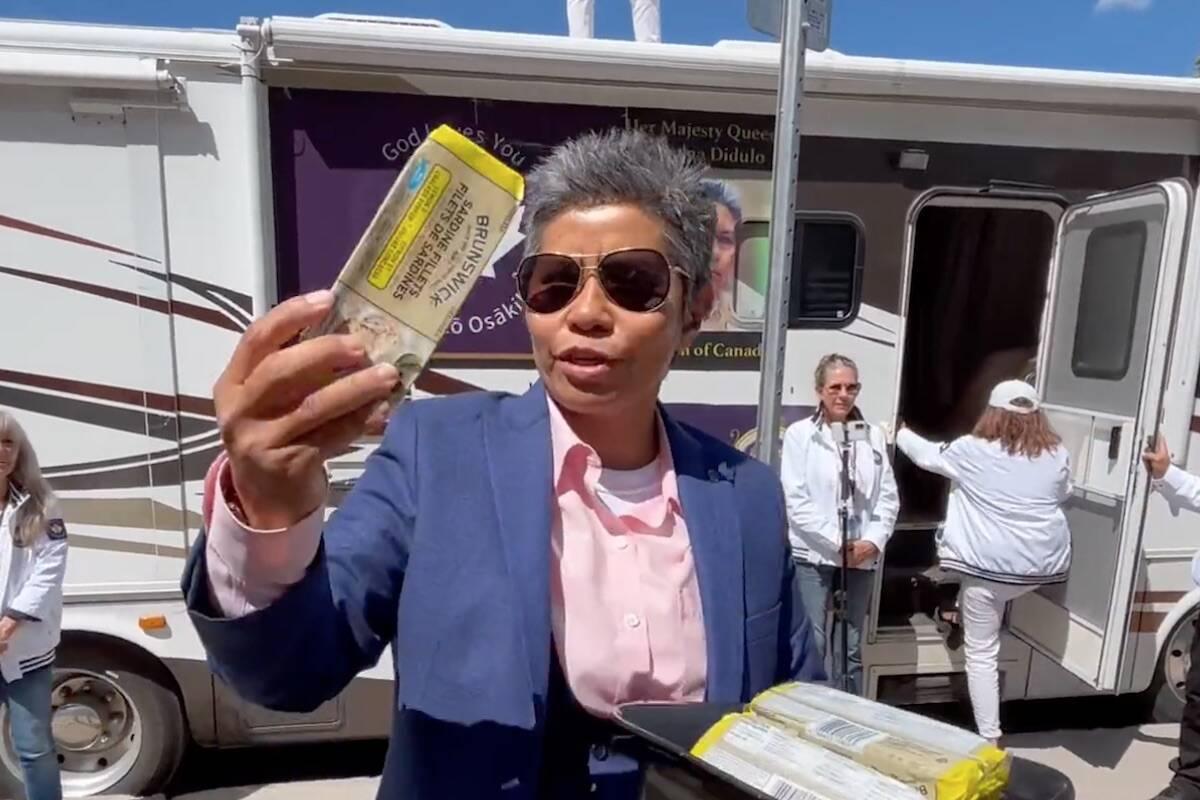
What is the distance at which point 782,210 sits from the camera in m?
2.48

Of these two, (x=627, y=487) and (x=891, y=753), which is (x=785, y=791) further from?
(x=627, y=487)

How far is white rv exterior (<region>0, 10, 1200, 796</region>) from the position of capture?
3084 millimetres

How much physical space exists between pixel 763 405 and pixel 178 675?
98.8 inches

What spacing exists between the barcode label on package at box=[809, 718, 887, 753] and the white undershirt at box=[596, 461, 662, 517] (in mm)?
427

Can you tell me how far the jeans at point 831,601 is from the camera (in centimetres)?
382

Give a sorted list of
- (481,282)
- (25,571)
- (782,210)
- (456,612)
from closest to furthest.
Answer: (456,612), (782,210), (25,571), (481,282)

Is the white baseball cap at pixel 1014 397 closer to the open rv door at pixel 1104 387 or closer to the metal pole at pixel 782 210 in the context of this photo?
the open rv door at pixel 1104 387

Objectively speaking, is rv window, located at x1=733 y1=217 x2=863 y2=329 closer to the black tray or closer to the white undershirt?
the white undershirt

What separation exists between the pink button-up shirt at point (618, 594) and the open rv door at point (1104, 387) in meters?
3.12

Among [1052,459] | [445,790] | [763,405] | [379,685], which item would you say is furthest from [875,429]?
[445,790]

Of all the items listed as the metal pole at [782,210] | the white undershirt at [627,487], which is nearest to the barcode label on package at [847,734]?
the white undershirt at [627,487]

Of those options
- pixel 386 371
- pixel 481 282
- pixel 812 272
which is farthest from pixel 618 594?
pixel 812 272

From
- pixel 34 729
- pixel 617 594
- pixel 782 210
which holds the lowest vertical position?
pixel 34 729

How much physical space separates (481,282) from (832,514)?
5.99ft
